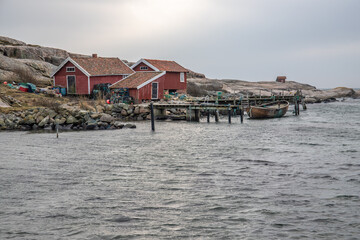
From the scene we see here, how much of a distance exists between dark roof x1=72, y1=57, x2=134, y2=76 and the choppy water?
23.2 metres

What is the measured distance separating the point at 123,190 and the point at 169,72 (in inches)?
1585

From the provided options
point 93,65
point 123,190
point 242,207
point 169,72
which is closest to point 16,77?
point 93,65

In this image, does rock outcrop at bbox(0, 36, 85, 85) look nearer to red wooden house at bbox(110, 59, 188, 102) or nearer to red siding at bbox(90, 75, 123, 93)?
red siding at bbox(90, 75, 123, 93)

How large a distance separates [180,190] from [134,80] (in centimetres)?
3381

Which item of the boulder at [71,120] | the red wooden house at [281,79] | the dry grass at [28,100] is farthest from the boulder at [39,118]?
the red wooden house at [281,79]

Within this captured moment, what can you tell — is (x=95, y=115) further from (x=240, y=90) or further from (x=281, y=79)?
(x=281, y=79)

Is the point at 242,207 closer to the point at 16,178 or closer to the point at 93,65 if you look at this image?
the point at 16,178

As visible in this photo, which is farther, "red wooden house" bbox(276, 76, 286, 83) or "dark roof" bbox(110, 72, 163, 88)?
"red wooden house" bbox(276, 76, 286, 83)

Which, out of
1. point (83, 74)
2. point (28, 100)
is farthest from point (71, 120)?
point (83, 74)

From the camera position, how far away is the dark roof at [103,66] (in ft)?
156

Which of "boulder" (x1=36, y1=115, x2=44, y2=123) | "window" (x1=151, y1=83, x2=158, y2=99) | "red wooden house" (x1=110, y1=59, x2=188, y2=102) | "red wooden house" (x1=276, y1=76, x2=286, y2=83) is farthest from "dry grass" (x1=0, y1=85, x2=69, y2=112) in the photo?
"red wooden house" (x1=276, y1=76, x2=286, y2=83)

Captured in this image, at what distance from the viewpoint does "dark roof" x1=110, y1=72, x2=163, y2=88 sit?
45594 millimetres

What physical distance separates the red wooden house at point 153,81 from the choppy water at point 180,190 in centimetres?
2086

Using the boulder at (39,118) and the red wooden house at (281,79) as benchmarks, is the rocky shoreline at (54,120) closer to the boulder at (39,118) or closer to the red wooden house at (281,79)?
the boulder at (39,118)
